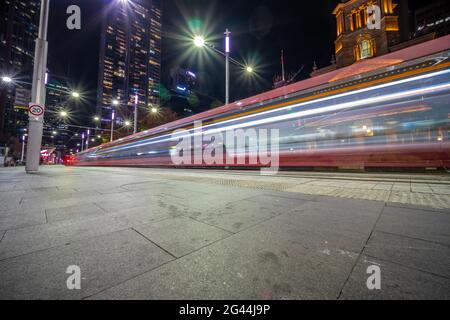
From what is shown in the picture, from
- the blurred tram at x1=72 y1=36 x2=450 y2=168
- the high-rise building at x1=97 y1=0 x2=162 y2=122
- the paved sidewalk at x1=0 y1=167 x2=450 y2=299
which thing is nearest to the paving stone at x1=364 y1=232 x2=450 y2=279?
the paved sidewalk at x1=0 y1=167 x2=450 y2=299

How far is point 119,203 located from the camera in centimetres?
271

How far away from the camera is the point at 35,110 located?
26.1ft

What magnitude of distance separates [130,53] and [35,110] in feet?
313

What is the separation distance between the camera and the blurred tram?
4.46 m

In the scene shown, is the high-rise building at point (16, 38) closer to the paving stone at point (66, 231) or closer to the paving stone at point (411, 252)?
the paving stone at point (66, 231)

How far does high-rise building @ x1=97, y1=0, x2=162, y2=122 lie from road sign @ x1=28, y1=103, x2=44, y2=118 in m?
67.0

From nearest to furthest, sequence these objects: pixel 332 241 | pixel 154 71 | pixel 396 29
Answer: pixel 332 241 → pixel 396 29 → pixel 154 71

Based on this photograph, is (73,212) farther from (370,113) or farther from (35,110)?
(35,110)

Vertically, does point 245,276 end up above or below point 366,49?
below

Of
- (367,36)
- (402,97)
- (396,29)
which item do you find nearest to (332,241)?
(402,97)

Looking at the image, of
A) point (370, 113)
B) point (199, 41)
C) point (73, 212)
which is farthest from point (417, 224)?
point (199, 41)

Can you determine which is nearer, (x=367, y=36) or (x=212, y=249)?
(x=212, y=249)
